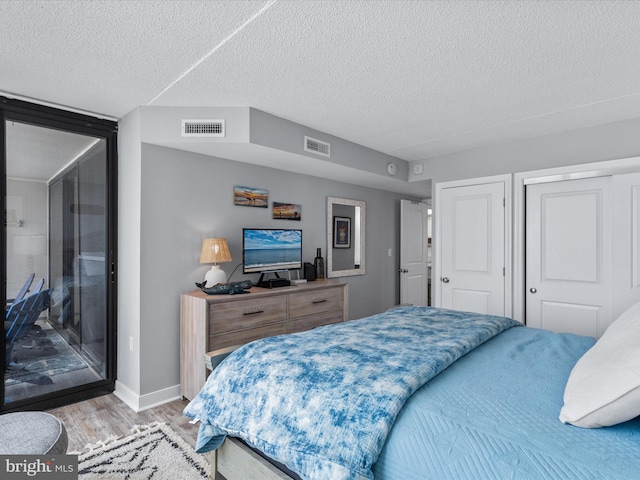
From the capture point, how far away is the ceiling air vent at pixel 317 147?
345 cm

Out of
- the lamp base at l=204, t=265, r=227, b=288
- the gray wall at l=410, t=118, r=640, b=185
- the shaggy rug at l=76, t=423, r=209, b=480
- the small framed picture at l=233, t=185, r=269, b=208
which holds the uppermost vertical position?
the gray wall at l=410, t=118, r=640, b=185

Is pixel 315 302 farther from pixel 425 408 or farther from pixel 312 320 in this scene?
pixel 425 408

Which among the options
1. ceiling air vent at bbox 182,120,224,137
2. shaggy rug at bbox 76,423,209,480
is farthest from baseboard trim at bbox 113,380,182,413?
ceiling air vent at bbox 182,120,224,137

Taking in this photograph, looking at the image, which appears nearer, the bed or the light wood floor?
the bed

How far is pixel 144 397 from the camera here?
2916mm

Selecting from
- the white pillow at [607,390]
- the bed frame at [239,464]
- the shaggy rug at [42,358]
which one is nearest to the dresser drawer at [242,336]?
the bed frame at [239,464]

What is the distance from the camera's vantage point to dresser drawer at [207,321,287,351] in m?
2.91

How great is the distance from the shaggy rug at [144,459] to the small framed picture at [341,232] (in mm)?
2900

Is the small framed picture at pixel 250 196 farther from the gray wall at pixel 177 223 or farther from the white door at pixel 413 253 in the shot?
the white door at pixel 413 253

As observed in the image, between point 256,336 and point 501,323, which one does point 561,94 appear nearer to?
point 501,323

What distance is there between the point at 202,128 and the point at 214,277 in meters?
1.29

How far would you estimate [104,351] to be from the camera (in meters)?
3.22

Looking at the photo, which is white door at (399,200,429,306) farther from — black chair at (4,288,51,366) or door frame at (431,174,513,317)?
black chair at (4,288,51,366)

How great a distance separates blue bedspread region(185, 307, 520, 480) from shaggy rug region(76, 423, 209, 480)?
58cm
